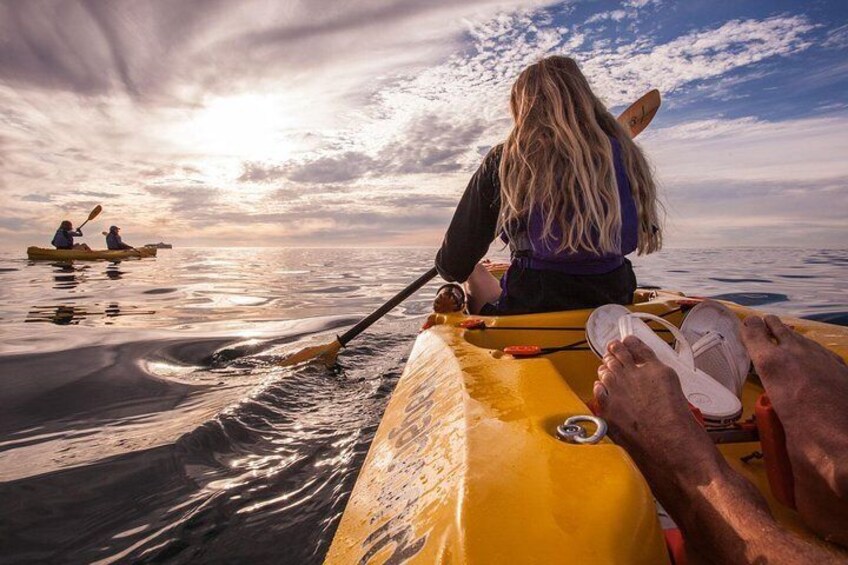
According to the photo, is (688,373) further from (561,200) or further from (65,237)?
(65,237)

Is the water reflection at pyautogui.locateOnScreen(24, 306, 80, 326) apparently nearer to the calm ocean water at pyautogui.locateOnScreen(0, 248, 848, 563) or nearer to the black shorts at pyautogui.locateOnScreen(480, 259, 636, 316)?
the calm ocean water at pyautogui.locateOnScreen(0, 248, 848, 563)

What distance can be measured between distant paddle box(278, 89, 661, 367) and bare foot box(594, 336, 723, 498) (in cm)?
237

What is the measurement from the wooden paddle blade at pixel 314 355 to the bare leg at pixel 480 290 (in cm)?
202

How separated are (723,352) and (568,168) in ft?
3.25

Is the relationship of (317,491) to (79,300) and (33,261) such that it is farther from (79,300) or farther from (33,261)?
(33,261)

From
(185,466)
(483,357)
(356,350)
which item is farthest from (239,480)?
(356,350)

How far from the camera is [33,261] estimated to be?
21734 mm

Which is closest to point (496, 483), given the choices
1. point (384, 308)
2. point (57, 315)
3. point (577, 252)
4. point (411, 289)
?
point (577, 252)

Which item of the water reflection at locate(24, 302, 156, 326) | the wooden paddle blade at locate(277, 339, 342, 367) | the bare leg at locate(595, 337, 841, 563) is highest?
the bare leg at locate(595, 337, 841, 563)

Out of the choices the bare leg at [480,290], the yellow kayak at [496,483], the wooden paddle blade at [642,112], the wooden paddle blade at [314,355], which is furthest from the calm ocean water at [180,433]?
the wooden paddle blade at [642,112]

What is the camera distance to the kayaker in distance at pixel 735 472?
35.5 inches

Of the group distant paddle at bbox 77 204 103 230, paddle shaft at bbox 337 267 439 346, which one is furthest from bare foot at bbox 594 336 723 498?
distant paddle at bbox 77 204 103 230

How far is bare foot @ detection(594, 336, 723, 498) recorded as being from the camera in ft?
3.55

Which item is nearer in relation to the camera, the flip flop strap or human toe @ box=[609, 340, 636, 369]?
human toe @ box=[609, 340, 636, 369]
